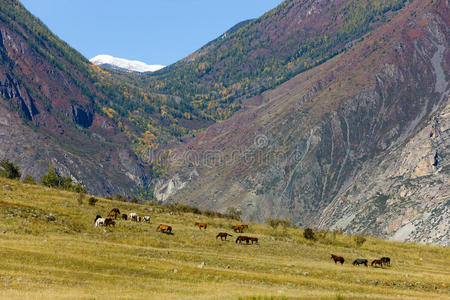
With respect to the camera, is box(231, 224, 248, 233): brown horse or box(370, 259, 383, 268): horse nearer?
box(370, 259, 383, 268): horse

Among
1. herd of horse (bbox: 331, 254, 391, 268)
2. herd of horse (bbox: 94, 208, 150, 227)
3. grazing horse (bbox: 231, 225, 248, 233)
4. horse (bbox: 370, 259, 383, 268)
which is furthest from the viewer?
grazing horse (bbox: 231, 225, 248, 233)

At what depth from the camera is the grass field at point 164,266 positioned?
2470 cm

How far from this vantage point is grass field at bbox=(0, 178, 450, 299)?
24.7 m

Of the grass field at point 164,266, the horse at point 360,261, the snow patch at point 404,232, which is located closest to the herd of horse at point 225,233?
the horse at point 360,261

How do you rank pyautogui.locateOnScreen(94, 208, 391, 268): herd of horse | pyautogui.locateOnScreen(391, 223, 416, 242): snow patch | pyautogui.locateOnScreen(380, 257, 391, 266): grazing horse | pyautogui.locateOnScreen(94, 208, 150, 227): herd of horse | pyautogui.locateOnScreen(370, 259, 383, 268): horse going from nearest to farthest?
pyautogui.locateOnScreen(94, 208, 391, 268): herd of horse
pyautogui.locateOnScreen(370, 259, 383, 268): horse
pyautogui.locateOnScreen(380, 257, 391, 266): grazing horse
pyautogui.locateOnScreen(94, 208, 150, 227): herd of horse
pyautogui.locateOnScreen(391, 223, 416, 242): snow patch

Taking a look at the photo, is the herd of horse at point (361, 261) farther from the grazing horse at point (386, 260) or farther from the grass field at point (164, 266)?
the grass field at point (164, 266)

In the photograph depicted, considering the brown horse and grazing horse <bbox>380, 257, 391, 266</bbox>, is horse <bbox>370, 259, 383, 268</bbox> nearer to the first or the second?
grazing horse <bbox>380, 257, 391, 266</bbox>

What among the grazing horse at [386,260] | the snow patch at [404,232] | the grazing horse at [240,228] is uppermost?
the snow patch at [404,232]

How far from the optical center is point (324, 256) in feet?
149

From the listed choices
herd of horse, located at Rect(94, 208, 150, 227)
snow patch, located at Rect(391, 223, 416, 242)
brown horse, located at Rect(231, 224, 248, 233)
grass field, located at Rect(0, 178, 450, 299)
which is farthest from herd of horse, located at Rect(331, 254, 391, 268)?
snow patch, located at Rect(391, 223, 416, 242)

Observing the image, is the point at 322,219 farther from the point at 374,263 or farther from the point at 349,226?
the point at 374,263

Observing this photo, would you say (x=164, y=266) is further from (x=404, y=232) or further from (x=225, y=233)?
(x=404, y=232)

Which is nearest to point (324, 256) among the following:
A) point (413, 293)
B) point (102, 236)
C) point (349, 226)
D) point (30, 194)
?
point (413, 293)

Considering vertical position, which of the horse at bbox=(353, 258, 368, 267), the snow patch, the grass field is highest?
the snow patch
